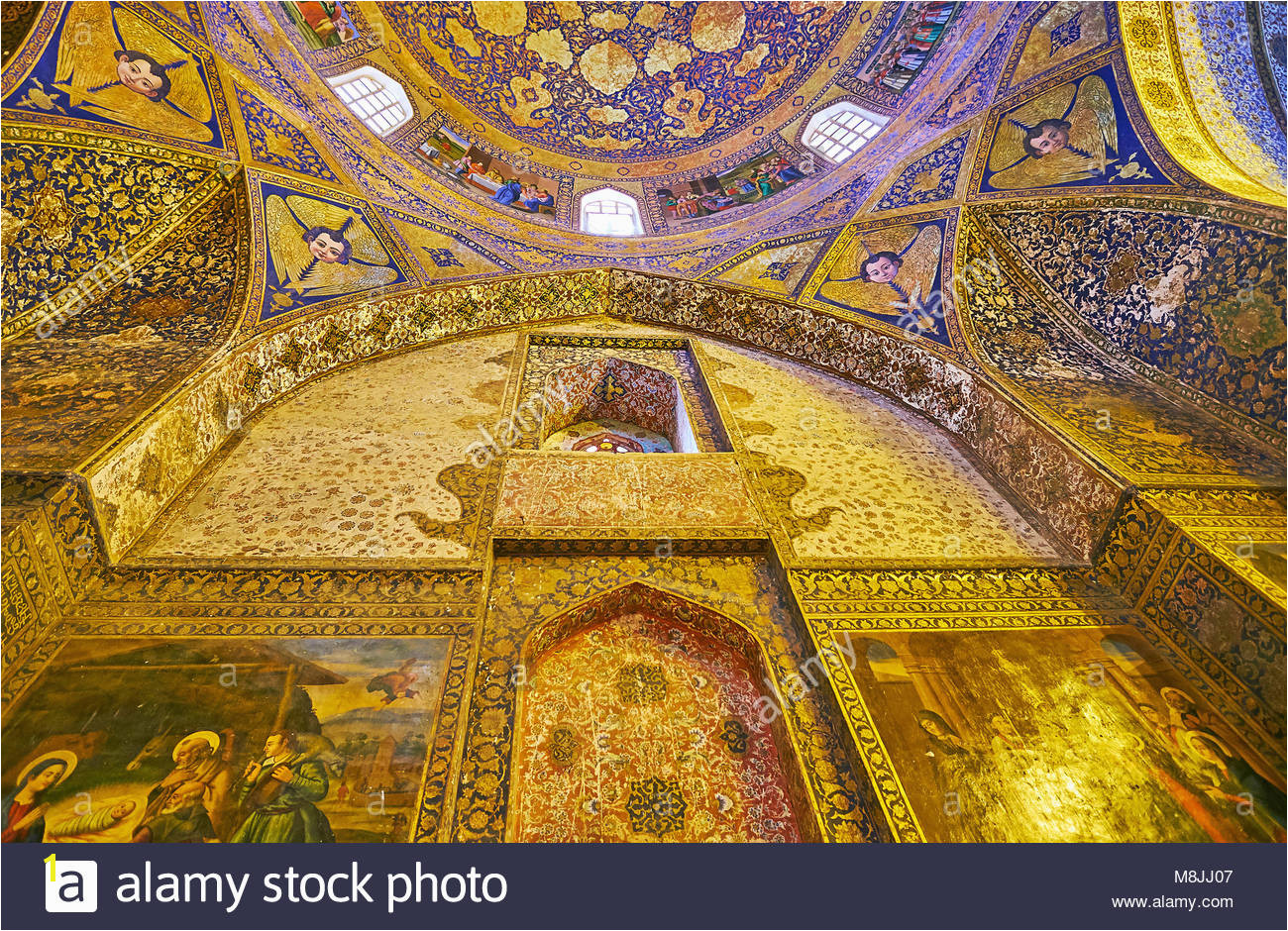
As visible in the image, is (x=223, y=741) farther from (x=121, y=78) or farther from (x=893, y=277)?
(x=893, y=277)

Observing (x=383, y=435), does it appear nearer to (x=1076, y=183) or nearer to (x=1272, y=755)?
(x=1272, y=755)

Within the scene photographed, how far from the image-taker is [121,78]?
6.17 meters

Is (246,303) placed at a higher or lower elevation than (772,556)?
higher

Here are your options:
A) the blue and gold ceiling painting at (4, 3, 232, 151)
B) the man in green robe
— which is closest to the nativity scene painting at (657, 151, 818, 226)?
the blue and gold ceiling painting at (4, 3, 232, 151)

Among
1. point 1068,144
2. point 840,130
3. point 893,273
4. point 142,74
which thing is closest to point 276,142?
point 142,74

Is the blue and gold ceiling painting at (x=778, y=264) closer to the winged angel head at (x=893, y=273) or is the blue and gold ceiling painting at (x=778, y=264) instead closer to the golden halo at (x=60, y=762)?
the winged angel head at (x=893, y=273)

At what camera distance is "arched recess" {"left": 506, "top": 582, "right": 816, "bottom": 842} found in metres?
3.21

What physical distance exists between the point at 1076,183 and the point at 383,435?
317 inches

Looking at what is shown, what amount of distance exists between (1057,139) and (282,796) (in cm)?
959

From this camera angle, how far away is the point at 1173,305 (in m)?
5.87

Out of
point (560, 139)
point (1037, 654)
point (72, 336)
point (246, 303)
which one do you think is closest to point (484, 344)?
point (246, 303)

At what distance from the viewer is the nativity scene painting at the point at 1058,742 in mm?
2930

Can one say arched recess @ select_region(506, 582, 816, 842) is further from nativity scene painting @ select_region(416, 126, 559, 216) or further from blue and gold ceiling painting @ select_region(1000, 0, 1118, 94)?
blue and gold ceiling painting @ select_region(1000, 0, 1118, 94)

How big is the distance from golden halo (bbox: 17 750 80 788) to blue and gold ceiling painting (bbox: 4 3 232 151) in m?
6.24
